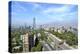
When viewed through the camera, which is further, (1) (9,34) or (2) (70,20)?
(2) (70,20)

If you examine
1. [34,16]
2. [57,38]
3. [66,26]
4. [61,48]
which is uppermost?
[34,16]

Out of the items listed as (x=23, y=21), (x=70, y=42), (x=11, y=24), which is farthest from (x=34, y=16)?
(x=70, y=42)

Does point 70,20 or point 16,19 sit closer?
point 16,19

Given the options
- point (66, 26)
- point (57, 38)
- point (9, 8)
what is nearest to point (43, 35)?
point (57, 38)

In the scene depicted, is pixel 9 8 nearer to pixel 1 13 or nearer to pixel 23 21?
pixel 1 13

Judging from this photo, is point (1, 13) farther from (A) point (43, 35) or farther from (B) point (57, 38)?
(B) point (57, 38)

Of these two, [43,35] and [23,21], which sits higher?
[23,21]
